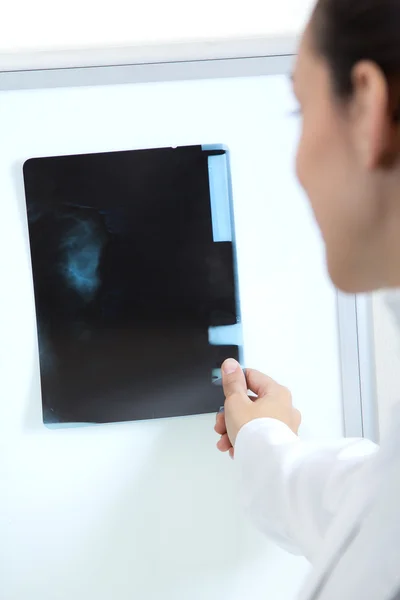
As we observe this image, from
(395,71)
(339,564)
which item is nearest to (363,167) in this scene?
(395,71)

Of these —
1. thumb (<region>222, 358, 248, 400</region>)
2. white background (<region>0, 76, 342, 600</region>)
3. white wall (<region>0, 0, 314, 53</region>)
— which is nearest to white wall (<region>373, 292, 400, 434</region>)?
white background (<region>0, 76, 342, 600</region>)

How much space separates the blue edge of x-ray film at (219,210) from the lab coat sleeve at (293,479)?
0.10 meters

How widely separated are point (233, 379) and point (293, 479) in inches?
5.1

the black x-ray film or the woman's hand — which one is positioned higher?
the black x-ray film

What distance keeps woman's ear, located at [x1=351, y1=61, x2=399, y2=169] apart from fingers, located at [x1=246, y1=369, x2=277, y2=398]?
12.3 inches

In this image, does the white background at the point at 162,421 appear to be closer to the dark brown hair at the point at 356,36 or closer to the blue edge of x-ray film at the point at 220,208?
the blue edge of x-ray film at the point at 220,208

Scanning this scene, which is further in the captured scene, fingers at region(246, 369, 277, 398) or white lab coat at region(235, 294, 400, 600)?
fingers at region(246, 369, 277, 398)

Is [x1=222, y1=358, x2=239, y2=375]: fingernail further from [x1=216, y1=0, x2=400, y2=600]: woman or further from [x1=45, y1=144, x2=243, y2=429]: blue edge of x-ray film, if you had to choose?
[x1=216, y1=0, x2=400, y2=600]: woman

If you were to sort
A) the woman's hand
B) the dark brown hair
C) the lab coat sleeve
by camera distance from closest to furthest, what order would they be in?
the dark brown hair
the lab coat sleeve
the woman's hand

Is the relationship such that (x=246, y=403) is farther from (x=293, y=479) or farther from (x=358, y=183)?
(x=358, y=183)

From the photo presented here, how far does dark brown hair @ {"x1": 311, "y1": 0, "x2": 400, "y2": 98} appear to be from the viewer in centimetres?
28

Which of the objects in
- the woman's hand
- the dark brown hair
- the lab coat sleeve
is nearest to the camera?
the dark brown hair

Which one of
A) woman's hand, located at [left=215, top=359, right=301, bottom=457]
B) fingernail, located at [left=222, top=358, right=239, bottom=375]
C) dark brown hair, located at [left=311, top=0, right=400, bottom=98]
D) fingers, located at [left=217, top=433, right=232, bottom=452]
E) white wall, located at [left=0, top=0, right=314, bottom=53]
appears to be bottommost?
fingers, located at [left=217, top=433, right=232, bottom=452]

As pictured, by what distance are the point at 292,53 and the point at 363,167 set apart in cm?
31
